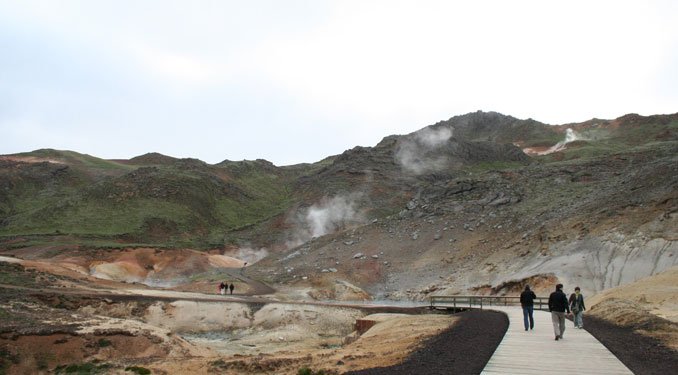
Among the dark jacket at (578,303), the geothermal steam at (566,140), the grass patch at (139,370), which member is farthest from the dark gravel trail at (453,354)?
the geothermal steam at (566,140)

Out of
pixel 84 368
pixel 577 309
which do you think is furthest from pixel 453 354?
pixel 84 368

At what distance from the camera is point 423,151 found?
4515 inches

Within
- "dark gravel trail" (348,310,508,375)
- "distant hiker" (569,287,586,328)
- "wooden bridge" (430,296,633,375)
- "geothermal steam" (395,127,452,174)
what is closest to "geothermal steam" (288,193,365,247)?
"geothermal steam" (395,127,452,174)

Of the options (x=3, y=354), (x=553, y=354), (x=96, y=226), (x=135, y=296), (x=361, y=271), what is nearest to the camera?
(x=553, y=354)

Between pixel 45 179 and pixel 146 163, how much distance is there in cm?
4994

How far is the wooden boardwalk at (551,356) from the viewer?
11.1m

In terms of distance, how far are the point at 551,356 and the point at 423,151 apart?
10327 centimetres

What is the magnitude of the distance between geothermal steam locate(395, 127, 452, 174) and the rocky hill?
318mm

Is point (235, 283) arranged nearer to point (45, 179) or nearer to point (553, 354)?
point (553, 354)

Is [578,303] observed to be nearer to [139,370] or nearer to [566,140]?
[139,370]

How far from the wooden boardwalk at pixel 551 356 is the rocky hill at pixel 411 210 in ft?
100

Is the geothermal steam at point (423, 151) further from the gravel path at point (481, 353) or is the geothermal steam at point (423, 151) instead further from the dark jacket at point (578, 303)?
the gravel path at point (481, 353)

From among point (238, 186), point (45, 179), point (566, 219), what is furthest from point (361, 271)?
point (45, 179)

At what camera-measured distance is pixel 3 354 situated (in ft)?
68.6
